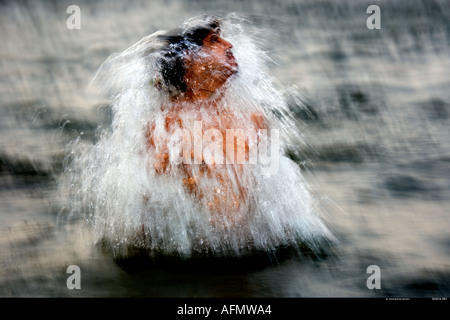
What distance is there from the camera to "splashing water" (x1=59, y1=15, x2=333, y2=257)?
270 centimetres

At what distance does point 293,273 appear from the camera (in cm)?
273

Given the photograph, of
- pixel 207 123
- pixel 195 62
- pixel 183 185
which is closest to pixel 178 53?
pixel 195 62

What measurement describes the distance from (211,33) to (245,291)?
120 cm

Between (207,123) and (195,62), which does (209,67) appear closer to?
(195,62)

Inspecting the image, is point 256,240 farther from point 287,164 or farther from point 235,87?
point 235,87

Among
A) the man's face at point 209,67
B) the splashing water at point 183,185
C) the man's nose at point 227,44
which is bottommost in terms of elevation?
the splashing water at point 183,185

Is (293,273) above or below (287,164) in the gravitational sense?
below

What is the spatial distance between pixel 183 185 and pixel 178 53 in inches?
24.1

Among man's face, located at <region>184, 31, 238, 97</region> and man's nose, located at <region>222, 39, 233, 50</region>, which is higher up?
man's nose, located at <region>222, 39, 233, 50</region>

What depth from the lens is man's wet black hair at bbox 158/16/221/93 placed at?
2.71 m

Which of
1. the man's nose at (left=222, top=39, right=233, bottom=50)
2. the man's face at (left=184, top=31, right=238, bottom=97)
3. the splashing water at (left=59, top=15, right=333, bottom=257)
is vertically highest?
the man's nose at (left=222, top=39, right=233, bottom=50)

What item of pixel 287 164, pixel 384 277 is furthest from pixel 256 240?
pixel 384 277

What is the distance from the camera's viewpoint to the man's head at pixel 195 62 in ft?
8.84

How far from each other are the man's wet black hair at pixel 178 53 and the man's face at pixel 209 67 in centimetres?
3
